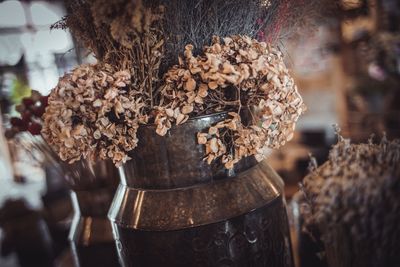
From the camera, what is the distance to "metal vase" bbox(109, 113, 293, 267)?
95 centimetres

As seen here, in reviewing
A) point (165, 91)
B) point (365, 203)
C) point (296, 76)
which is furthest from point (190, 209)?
point (296, 76)

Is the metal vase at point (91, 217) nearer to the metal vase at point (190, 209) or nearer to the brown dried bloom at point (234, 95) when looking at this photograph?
the metal vase at point (190, 209)

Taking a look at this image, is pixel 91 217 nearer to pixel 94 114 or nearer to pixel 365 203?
pixel 94 114

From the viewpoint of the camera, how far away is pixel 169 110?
34.6 inches

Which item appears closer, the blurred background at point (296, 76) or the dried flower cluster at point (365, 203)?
the dried flower cluster at point (365, 203)

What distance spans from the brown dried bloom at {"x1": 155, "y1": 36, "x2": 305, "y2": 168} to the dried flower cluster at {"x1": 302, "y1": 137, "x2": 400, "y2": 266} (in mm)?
197

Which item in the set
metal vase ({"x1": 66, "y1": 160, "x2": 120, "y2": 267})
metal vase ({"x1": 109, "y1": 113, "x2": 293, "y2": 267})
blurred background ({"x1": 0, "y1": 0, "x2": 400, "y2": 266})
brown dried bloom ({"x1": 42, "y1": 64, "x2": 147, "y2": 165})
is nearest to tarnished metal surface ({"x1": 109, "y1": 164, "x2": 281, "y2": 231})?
metal vase ({"x1": 109, "y1": 113, "x2": 293, "y2": 267})

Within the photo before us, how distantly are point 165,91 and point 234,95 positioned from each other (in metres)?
0.17

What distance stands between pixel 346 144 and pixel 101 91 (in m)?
0.57

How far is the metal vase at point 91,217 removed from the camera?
1312mm

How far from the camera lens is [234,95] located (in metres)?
0.96

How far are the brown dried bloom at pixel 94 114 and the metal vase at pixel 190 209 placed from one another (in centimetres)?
6

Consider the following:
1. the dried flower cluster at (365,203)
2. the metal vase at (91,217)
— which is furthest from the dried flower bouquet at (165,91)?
the metal vase at (91,217)

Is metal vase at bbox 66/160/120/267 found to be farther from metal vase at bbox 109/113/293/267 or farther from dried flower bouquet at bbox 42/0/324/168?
dried flower bouquet at bbox 42/0/324/168
